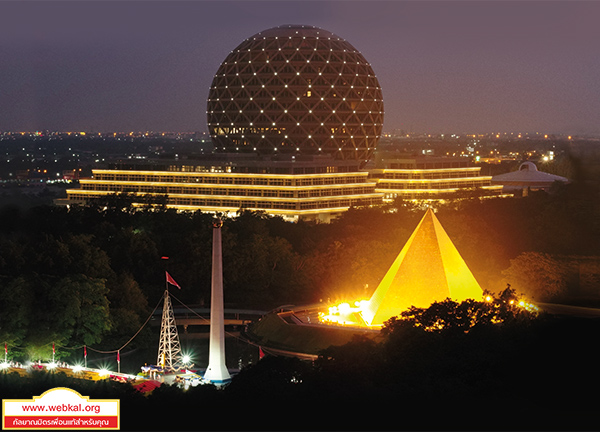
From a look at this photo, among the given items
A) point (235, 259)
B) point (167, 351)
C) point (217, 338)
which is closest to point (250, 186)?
point (235, 259)

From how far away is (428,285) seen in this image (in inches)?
2479

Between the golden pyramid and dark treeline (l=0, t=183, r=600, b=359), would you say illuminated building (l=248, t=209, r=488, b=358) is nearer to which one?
the golden pyramid

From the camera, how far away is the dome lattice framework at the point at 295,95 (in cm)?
11281

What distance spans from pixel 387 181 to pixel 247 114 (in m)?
18.5

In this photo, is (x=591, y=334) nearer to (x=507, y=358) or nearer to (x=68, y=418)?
(x=507, y=358)

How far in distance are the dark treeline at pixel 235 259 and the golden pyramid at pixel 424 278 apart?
8223mm

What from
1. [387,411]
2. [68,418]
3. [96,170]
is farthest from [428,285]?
[96,170]

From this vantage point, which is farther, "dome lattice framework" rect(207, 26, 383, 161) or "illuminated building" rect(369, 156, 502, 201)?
"illuminated building" rect(369, 156, 502, 201)

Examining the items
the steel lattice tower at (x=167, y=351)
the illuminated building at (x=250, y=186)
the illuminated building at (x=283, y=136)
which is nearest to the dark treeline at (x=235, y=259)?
the steel lattice tower at (x=167, y=351)

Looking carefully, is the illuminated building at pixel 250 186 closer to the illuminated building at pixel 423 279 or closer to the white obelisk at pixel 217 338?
the illuminated building at pixel 423 279

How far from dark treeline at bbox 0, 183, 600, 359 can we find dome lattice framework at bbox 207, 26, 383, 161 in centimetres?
1731

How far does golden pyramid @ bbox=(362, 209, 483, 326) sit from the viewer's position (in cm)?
6294

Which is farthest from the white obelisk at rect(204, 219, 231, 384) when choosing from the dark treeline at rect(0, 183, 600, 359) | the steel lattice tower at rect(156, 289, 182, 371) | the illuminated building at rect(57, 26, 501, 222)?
the illuminated building at rect(57, 26, 501, 222)

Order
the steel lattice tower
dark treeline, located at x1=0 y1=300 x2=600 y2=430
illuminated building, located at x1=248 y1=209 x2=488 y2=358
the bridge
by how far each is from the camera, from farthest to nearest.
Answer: the bridge, illuminated building, located at x1=248 y1=209 x2=488 y2=358, the steel lattice tower, dark treeline, located at x1=0 y1=300 x2=600 y2=430
